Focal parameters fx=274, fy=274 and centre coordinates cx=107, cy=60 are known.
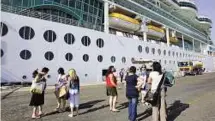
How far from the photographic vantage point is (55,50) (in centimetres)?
2358

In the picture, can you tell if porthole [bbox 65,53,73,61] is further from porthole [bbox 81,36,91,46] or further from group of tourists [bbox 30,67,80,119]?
group of tourists [bbox 30,67,80,119]

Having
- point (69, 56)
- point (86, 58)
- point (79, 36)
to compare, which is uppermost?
point (79, 36)

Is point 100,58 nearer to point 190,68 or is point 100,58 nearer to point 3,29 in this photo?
point 3,29

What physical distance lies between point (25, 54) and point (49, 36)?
3.07 m

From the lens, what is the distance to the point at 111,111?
1074 centimetres

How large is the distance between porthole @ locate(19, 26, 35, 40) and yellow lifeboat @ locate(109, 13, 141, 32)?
13.9 m

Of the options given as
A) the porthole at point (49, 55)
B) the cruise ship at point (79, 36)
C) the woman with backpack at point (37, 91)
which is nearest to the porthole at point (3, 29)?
the cruise ship at point (79, 36)

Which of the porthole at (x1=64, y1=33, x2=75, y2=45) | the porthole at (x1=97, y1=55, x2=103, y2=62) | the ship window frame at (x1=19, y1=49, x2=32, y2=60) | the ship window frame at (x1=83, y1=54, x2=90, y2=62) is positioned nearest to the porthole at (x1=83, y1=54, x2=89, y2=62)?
the ship window frame at (x1=83, y1=54, x2=90, y2=62)

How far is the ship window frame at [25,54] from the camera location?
20.8 metres

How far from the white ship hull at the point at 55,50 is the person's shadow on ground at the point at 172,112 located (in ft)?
41.6

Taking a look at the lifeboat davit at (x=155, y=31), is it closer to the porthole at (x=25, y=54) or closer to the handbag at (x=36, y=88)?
the porthole at (x=25, y=54)

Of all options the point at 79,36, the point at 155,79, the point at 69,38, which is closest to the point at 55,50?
the point at 69,38

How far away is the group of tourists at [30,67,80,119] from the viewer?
947 centimetres

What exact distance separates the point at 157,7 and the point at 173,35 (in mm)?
8721
